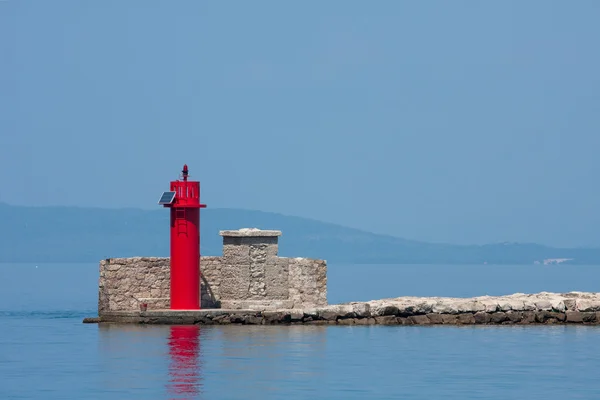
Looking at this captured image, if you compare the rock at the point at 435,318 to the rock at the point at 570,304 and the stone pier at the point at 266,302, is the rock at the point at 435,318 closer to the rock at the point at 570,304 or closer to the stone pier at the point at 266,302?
the stone pier at the point at 266,302

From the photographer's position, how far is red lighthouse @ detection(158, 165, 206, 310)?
98.6 ft

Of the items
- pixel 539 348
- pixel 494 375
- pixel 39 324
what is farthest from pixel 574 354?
pixel 39 324

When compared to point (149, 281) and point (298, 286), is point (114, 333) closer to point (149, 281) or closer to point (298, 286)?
point (149, 281)

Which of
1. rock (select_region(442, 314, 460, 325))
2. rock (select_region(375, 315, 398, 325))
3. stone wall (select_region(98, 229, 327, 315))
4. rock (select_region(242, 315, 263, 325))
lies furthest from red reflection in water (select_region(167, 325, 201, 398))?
rock (select_region(442, 314, 460, 325))

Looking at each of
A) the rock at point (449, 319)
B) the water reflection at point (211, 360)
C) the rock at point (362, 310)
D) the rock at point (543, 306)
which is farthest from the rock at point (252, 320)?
the rock at point (543, 306)

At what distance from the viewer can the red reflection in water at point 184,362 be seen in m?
21.7

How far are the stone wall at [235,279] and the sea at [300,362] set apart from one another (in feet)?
3.20

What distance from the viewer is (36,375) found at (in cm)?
2361

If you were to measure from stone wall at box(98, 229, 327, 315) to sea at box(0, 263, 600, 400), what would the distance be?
98 cm

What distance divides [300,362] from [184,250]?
6009 mm

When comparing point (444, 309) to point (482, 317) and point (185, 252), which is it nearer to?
point (482, 317)

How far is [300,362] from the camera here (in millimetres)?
24875

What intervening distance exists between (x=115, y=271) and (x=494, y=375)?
1002 centimetres

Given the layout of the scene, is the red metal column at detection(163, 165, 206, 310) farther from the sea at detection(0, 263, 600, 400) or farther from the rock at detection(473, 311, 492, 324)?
the rock at detection(473, 311, 492, 324)
